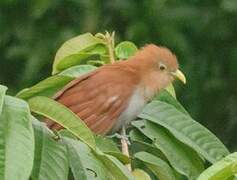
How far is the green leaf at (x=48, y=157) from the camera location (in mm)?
1630

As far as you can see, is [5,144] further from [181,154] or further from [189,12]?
[189,12]

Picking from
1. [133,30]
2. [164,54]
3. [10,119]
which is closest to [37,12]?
[133,30]

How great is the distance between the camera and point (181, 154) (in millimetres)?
2152

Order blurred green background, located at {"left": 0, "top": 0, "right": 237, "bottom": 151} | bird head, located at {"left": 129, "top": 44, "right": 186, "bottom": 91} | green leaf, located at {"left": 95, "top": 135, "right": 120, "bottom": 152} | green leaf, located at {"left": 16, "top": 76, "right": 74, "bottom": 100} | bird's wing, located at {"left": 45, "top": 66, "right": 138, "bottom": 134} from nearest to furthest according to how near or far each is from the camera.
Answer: green leaf, located at {"left": 95, "top": 135, "right": 120, "bottom": 152} < green leaf, located at {"left": 16, "top": 76, "right": 74, "bottom": 100} < bird's wing, located at {"left": 45, "top": 66, "right": 138, "bottom": 134} < bird head, located at {"left": 129, "top": 44, "right": 186, "bottom": 91} < blurred green background, located at {"left": 0, "top": 0, "right": 237, "bottom": 151}

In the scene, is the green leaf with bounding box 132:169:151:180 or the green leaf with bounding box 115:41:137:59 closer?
the green leaf with bounding box 132:169:151:180

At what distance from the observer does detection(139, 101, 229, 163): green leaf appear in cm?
219

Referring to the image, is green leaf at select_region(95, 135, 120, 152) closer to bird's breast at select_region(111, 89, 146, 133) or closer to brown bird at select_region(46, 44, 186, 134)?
brown bird at select_region(46, 44, 186, 134)

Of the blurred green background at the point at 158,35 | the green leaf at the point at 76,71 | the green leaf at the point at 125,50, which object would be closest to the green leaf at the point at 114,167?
the green leaf at the point at 76,71

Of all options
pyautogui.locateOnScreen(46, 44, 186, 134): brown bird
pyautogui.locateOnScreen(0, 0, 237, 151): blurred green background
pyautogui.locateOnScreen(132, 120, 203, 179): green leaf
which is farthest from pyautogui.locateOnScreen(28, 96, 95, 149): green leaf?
pyautogui.locateOnScreen(0, 0, 237, 151): blurred green background

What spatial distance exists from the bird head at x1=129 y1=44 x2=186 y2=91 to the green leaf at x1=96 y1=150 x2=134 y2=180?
0.98 metres

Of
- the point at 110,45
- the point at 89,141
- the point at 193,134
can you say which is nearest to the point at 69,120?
the point at 89,141

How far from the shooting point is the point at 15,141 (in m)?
1.53

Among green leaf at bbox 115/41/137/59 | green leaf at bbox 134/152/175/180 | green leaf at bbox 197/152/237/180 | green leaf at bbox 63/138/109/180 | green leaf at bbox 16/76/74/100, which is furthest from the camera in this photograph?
green leaf at bbox 115/41/137/59

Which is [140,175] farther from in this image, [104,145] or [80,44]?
[80,44]
